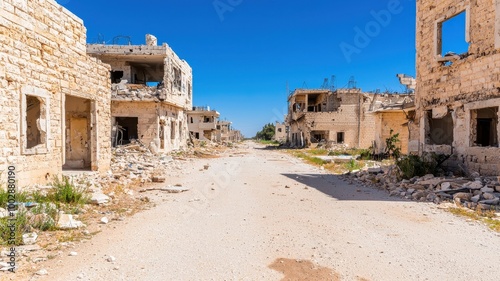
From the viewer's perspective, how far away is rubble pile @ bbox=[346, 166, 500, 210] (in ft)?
22.8

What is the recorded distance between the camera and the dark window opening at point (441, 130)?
12.1m

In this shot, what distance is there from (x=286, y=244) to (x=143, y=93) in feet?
55.2

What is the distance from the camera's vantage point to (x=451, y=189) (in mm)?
7844

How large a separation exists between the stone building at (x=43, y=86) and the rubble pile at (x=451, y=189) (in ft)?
30.3

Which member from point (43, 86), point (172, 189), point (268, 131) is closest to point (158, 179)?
point (172, 189)

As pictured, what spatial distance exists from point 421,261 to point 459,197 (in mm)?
4488

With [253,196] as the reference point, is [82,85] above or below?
above

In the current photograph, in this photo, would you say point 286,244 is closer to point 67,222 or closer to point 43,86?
point 67,222

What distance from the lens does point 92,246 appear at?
437 centimetres

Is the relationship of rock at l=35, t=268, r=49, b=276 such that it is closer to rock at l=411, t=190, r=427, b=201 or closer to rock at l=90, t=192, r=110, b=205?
rock at l=90, t=192, r=110, b=205

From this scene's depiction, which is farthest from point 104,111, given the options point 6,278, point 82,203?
point 6,278

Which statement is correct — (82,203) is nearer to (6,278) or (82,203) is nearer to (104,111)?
(6,278)

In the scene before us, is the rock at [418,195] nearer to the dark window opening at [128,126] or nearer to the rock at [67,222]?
the rock at [67,222]

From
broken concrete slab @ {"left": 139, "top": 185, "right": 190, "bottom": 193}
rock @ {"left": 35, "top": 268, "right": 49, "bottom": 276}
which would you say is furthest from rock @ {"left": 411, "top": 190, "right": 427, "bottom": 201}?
rock @ {"left": 35, "top": 268, "right": 49, "bottom": 276}
